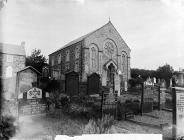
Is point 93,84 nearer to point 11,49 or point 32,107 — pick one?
point 32,107

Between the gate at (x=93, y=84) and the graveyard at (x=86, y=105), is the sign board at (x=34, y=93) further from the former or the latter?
the gate at (x=93, y=84)

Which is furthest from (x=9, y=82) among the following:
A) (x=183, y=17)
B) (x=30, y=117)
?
(x=183, y=17)

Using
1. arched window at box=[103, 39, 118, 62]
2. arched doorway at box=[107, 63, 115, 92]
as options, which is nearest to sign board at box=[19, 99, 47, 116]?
arched doorway at box=[107, 63, 115, 92]

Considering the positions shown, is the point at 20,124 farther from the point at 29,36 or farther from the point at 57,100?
the point at 29,36

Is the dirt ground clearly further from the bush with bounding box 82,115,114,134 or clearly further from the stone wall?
the stone wall

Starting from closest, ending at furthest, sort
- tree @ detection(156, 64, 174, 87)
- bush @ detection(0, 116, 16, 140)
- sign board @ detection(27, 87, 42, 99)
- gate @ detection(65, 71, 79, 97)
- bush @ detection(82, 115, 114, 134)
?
bush @ detection(0, 116, 16, 140) < sign board @ detection(27, 87, 42, 99) < gate @ detection(65, 71, 79, 97) < bush @ detection(82, 115, 114, 134) < tree @ detection(156, 64, 174, 87)

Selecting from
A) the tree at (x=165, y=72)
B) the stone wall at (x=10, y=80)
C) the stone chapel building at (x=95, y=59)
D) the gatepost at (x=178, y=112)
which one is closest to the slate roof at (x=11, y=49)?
the stone wall at (x=10, y=80)

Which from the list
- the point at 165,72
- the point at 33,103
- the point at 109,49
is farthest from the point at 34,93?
the point at 165,72
